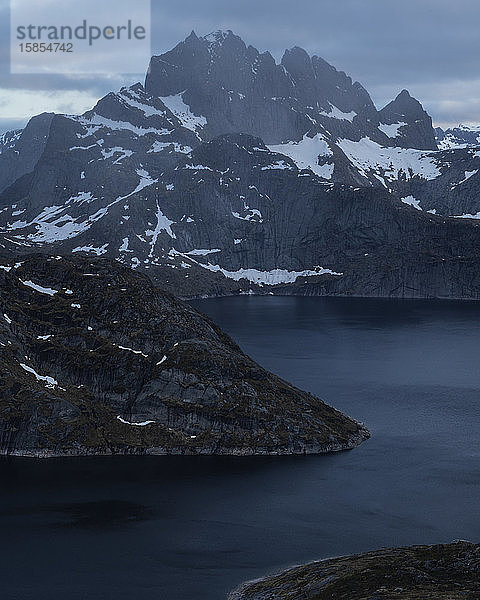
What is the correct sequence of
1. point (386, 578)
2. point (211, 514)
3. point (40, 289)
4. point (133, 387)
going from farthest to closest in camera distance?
point (40, 289) < point (133, 387) < point (211, 514) < point (386, 578)

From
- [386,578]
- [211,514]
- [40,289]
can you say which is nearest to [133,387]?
[40,289]

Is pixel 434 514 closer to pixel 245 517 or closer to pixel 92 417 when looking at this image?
pixel 245 517

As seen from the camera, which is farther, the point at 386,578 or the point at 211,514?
the point at 211,514

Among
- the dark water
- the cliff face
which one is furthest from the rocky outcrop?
the cliff face

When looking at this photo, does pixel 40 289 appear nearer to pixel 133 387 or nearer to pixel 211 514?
pixel 133 387

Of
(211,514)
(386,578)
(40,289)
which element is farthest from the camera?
(40,289)

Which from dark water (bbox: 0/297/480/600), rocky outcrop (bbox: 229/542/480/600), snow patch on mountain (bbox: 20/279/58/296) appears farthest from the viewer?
snow patch on mountain (bbox: 20/279/58/296)

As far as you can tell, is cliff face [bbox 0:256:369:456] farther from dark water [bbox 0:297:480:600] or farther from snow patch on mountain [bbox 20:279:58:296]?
dark water [bbox 0:297:480:600]
